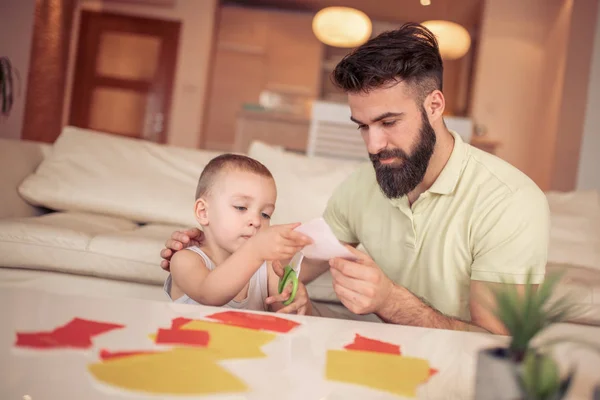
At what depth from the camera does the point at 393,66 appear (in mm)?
1507

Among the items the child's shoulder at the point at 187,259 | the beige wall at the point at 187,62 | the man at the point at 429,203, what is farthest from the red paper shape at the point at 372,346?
the beige wall at the point at 187,62

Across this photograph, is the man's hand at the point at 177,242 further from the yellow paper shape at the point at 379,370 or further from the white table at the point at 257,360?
the yellow paper shape at the point at 379,370

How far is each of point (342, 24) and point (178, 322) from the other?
3.86m

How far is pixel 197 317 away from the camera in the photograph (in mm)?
890

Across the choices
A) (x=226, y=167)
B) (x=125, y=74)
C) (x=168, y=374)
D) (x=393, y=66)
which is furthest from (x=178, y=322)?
(x=125, y=74)

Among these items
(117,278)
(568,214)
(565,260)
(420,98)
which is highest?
(420,98)

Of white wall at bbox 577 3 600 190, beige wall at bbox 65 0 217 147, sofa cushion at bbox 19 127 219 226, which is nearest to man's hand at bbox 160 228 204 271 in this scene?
sofa cushion at bbox 19 127 219 226

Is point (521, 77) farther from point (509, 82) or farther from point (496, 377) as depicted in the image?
point (496, 377)

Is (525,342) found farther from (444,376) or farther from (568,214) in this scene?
(568,214)

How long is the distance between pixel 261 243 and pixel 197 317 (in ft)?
0.92

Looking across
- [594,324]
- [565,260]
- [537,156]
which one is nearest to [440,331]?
[594,324]

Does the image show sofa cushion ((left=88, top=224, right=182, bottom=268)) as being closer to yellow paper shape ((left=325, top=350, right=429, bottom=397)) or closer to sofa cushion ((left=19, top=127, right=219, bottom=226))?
sofa cushion ((left=19, top=127, right=219, bottom=226))

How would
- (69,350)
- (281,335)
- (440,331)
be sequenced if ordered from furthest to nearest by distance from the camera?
(440,331) → (281,335) → (69,350)

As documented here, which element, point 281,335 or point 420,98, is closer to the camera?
point 281,335
